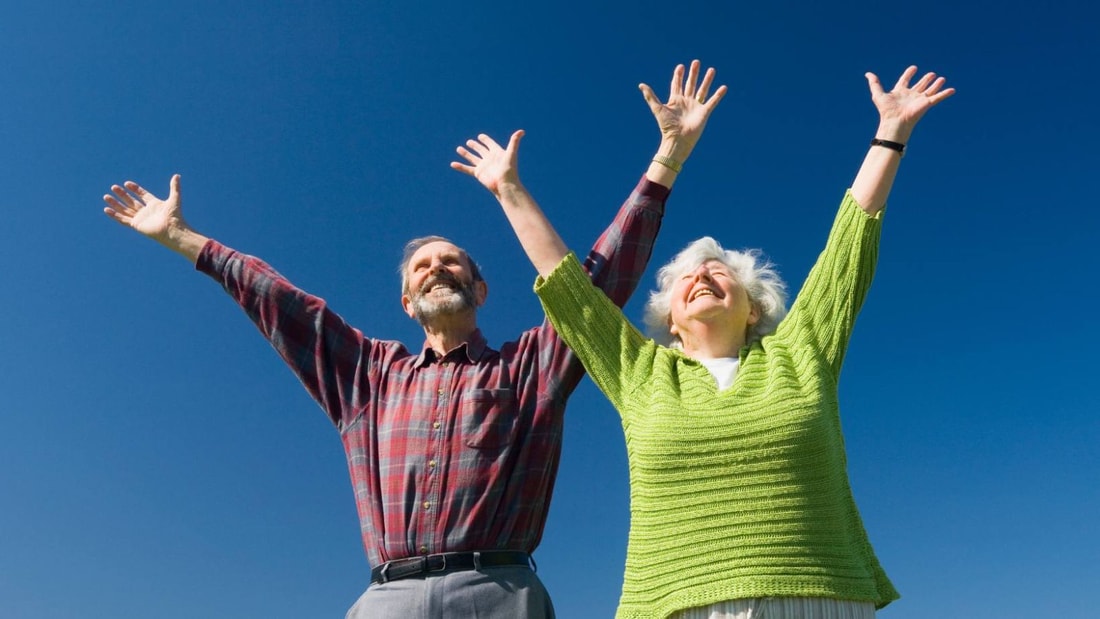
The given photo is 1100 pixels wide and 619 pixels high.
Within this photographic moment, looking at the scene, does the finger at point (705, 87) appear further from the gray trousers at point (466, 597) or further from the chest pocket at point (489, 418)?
the gray trousers at point (466, 597)

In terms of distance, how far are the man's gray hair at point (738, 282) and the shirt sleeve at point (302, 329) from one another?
1552 millimetres

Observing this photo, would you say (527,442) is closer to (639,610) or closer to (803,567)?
(639,610)

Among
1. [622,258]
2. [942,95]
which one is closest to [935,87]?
[942,95]

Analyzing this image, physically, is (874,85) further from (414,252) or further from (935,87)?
(414,252)

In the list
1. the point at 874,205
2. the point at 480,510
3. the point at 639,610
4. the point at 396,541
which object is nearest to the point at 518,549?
the point at 480,510

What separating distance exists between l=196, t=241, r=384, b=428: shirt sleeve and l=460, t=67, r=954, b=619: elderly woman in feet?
4.32

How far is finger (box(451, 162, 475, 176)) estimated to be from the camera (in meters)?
5.28

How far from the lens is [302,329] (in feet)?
18.5

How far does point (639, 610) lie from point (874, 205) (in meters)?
2.01

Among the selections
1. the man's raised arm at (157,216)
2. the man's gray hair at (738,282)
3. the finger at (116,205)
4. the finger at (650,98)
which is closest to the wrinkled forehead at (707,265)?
the man's gray hair at (738,282)

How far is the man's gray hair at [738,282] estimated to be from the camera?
488 centimetres

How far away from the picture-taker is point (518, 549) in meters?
4.91

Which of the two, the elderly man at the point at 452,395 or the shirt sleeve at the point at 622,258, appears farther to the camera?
the shirt sleeve at the point at 622,258

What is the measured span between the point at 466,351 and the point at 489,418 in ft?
1.59
